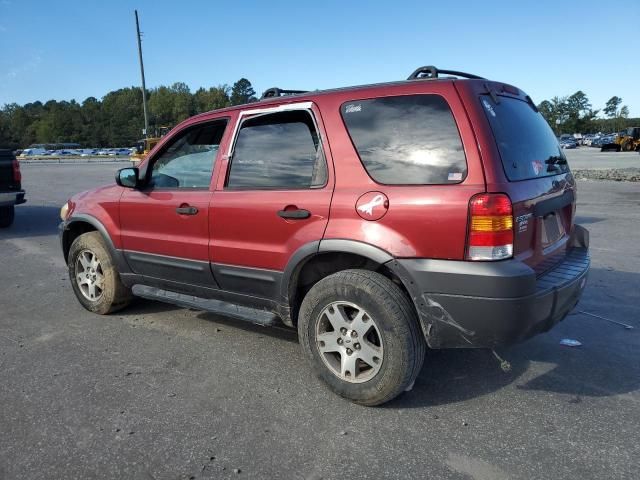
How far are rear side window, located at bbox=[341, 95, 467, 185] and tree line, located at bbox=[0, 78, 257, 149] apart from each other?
10809cm

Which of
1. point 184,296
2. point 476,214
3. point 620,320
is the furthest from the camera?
point 620,320

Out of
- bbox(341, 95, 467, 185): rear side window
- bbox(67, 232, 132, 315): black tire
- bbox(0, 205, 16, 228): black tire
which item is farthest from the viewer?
bbox(0, 205, 16, 228): black tire

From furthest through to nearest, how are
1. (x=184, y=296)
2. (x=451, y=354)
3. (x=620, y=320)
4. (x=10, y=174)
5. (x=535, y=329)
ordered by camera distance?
(x=10, y=174), (x=620, y=320), (x=184, y=296), (x=451, y=354), (x=535, y=329)

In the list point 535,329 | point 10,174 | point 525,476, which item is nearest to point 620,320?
point 535,329

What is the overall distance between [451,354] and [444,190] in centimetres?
159

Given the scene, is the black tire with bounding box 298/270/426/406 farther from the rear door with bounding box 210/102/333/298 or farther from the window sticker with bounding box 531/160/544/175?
the window sticker with bounding box 531/160/544/175

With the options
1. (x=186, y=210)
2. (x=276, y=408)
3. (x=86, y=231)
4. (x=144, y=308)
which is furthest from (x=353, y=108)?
(x=86, y=231)

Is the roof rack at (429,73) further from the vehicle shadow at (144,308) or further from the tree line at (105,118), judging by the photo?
the tree line at (105,118)

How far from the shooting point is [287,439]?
8.86 ft

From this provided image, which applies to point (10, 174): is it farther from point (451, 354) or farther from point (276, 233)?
point (451, 354)

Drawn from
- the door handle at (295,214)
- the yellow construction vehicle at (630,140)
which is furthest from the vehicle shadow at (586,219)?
the yellow construction vehicle at (630,140)

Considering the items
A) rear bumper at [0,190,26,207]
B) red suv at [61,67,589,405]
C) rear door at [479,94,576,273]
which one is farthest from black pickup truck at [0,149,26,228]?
rear door at [479,94,576,273]

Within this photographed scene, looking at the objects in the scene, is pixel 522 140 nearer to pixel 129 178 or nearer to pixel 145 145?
pixel 129 178

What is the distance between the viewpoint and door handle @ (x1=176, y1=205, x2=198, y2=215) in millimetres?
3771
